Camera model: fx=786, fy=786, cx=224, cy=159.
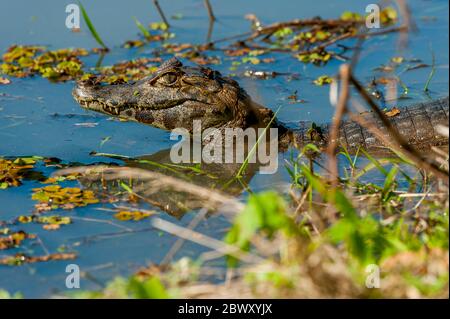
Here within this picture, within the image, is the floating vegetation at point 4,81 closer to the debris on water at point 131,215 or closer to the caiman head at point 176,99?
the caiman head at point 176,99

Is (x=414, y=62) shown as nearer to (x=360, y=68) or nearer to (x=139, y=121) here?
(x=360, y=68)

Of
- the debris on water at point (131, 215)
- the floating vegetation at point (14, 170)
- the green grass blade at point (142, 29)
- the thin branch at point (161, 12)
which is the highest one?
the thin branch at point (161, 12)

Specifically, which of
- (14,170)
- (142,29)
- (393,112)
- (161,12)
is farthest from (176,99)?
(161,12)

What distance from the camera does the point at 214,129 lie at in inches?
285

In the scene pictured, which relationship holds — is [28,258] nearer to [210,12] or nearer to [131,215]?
[131,215]

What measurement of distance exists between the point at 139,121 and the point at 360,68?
296cm

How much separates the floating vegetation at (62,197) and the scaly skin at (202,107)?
133 centimetres

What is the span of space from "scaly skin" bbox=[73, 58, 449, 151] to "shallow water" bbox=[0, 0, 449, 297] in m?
0.36

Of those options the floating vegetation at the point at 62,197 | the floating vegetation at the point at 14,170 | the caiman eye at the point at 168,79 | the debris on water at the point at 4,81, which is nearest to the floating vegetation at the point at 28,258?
the floating vegetation at the point at 62,197

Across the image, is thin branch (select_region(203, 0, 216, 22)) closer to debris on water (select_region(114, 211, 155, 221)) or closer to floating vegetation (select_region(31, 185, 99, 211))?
floating vegetation (select_region(31, 185, 99, 211))

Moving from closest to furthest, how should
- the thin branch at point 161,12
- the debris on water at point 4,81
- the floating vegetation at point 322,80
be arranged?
the floating vegetation at point 322,80, the debris on water at point 4,81, the thin branch at point 161,12

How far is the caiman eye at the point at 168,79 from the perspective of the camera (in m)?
7.17

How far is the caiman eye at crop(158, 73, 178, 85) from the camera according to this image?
7.17 m

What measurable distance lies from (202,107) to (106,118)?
1.41 m
